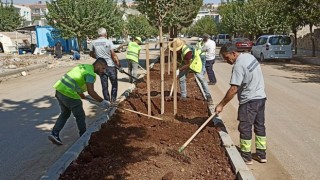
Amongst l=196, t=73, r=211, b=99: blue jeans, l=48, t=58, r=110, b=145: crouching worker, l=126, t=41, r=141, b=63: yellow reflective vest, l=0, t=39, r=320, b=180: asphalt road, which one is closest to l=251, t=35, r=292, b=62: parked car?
l=0, t=39, r=320, b=180: asphalt road

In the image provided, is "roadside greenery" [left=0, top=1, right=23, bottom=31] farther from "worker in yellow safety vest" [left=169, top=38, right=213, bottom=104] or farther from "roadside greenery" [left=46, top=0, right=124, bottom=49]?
"worker in yellow safety vest" [left=169, top=38, right=213, bottom=104]

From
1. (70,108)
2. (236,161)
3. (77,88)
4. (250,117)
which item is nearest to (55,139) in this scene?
(70,108)

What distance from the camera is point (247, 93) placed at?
4.92 meters

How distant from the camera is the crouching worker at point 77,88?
18.3 feet

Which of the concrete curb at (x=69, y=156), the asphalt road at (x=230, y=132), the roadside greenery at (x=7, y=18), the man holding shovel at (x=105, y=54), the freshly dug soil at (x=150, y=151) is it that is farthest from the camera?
Answer: the roadside greenery at (x=7, y=18)

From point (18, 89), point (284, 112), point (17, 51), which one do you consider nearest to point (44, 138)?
point (284, 112)

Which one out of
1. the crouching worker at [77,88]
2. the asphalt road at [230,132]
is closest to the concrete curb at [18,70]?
the asphalt road at [230,132]

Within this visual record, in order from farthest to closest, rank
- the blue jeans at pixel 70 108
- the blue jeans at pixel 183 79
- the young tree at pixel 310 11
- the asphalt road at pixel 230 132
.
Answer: the young tree at pixel 310 11 → the blue jeans at pixel 183 79 → the blue jeans at pixel 70 108 → the asphalt road at pixel 230 132

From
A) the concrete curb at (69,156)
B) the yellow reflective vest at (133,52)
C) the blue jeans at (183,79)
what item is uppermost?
the yellow reflective vest at (133,52)

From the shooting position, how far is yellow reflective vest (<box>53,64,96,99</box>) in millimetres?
5637

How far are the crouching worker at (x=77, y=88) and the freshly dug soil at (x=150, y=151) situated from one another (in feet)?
1.83

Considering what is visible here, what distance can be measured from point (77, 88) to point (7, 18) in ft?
187

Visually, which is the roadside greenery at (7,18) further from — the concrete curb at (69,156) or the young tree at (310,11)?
the concrete curb at (69,156)

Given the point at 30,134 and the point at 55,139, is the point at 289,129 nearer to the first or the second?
the point at 55,139
